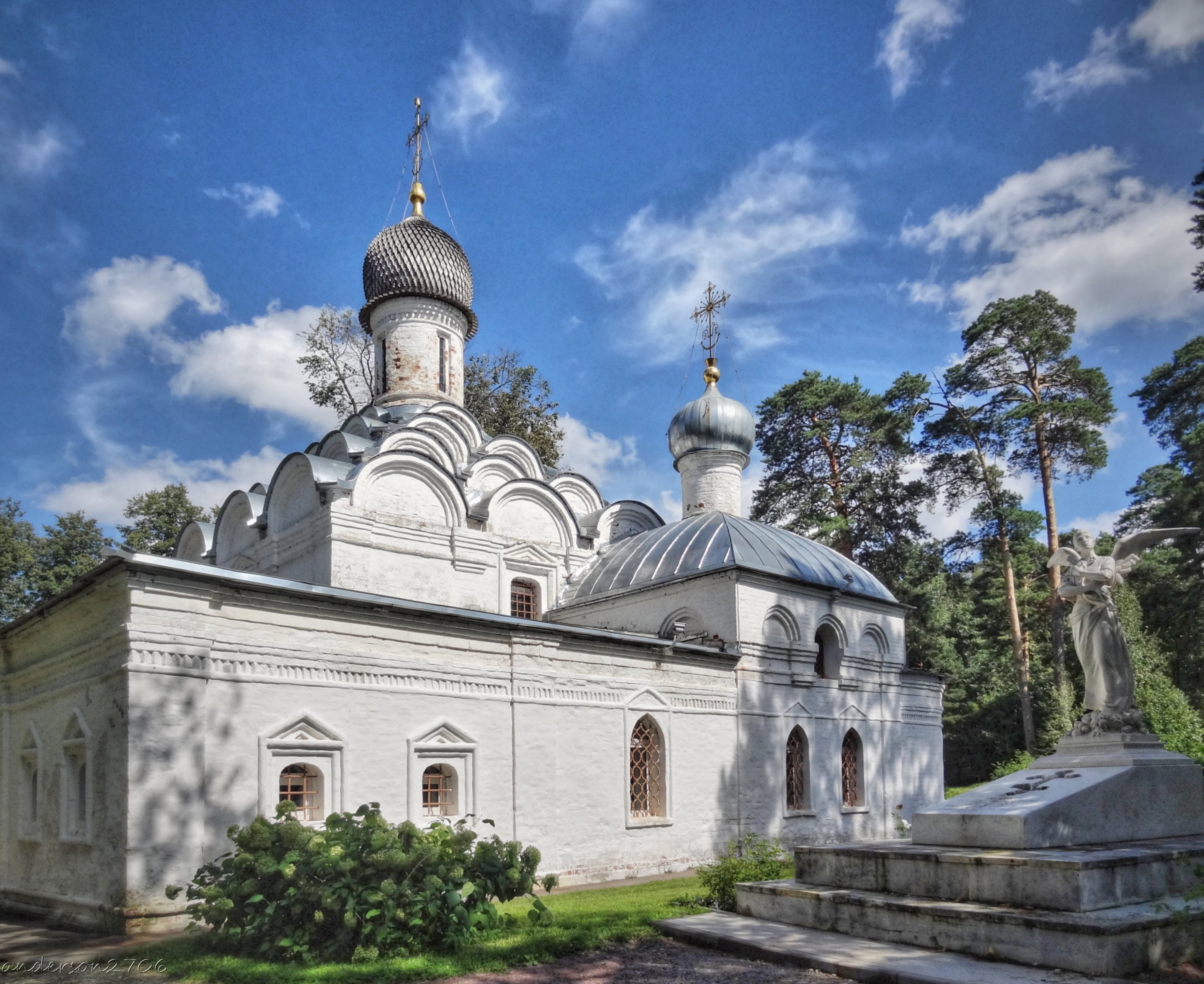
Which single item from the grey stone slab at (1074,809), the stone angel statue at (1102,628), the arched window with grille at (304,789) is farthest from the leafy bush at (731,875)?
the arched window with grille at (304,789)

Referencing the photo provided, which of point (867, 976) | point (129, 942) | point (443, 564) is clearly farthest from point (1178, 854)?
point (443, 564)

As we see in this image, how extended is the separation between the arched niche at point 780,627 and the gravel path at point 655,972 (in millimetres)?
6974

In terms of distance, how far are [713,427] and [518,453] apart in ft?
10.9

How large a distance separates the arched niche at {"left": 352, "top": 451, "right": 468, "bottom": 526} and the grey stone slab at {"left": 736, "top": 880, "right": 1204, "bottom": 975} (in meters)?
7.77

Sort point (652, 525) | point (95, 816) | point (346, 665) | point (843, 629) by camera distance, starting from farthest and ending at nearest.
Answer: point (652, 525)
point (843, 629)
point (346, 665)
point (95, 816)

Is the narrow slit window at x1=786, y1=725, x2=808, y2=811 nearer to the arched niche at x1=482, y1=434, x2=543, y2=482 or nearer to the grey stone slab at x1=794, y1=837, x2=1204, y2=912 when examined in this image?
the arched niche at x1=482, y1=434, x2=543, y2=482

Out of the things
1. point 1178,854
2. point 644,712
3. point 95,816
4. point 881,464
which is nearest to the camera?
point 1178,854

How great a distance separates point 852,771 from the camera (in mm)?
14312

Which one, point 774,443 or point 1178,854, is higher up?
point 774,443

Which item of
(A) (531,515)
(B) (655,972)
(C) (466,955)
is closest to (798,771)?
(A) (531,515)

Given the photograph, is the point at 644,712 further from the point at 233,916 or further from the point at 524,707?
the point at 233,916

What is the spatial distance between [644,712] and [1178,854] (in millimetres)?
5793

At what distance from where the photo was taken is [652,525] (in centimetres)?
1714

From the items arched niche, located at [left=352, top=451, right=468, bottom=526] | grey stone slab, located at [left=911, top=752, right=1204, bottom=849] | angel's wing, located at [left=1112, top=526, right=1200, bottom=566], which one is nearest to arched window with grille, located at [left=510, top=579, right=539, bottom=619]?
arched niche, located at [left=352, top=451, right=468, bottom=526]
